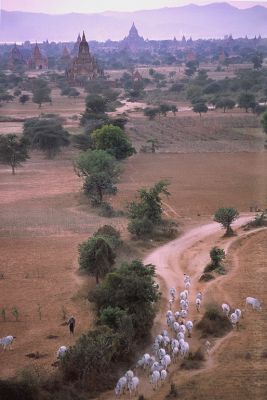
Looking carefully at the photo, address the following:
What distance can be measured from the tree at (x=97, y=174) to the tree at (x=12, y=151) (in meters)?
6.89

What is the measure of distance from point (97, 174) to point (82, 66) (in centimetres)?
6416

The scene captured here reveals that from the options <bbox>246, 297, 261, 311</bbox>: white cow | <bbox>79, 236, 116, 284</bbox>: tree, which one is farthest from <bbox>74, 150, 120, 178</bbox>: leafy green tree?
<bbox>246, 297, 261, 311</bbox>: white cow

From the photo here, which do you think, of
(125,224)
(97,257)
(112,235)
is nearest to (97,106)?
(125,224)

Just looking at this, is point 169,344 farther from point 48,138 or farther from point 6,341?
point 48,138

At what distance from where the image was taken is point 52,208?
28.2 metres

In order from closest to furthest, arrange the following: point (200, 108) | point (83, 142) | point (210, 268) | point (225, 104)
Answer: point (210, 268) < point (83, 142) < point (200, 108) < point (225, 104)

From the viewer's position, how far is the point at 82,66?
90625 millimetres

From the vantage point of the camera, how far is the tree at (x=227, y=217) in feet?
77.7

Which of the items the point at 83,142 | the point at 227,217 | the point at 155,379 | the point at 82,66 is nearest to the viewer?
the point at 155,379

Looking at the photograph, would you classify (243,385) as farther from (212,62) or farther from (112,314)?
(212,62)

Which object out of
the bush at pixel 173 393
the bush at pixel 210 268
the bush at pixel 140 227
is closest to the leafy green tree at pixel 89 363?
the bush at pixel 173 393

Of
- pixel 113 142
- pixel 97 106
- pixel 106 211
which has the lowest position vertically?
pixel 106 211

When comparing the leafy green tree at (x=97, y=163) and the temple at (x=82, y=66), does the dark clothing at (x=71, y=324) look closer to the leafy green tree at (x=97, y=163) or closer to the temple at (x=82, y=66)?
the leafy green tree at (x=97, y=163)

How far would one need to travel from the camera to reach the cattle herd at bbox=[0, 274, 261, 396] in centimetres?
1233
